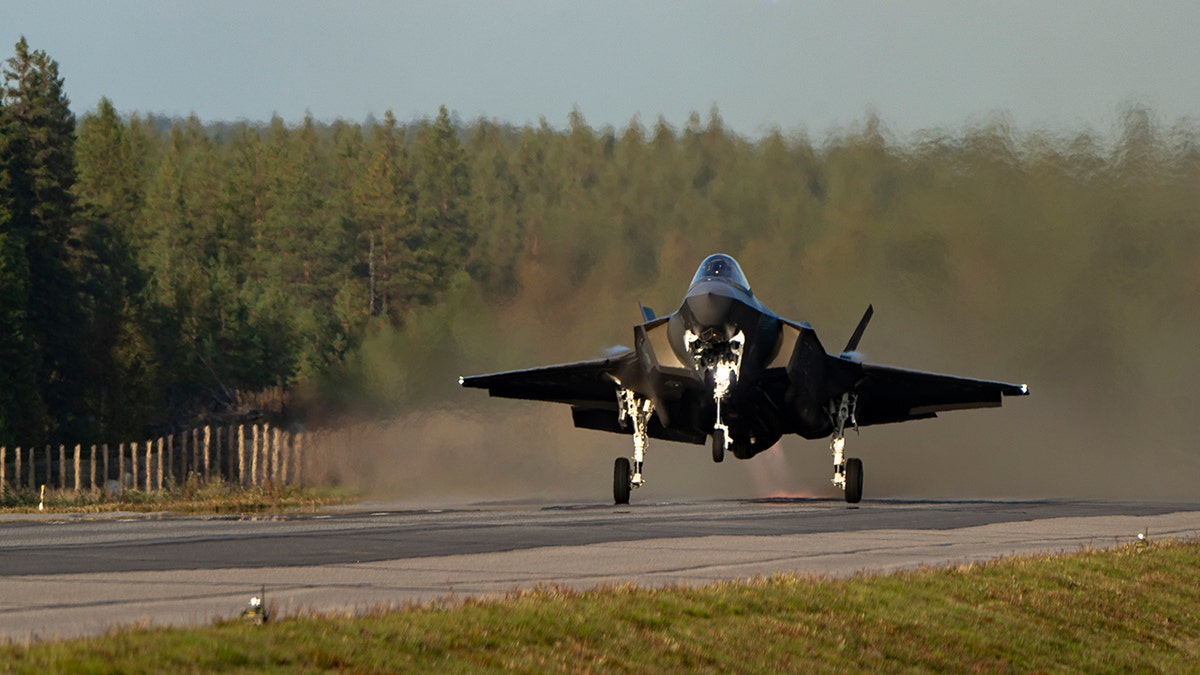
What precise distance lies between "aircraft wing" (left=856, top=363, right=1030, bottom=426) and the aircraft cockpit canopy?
3582 mm

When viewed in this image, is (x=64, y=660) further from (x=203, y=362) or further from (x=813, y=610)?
(x=203, y=362)

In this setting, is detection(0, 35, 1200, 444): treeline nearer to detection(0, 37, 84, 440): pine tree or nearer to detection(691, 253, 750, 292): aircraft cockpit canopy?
detection(0, 37, 84, 440): pine tree

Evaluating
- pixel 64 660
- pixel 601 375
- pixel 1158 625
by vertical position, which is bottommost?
pixel 1158 625

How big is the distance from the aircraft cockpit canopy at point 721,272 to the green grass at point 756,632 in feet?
38.5

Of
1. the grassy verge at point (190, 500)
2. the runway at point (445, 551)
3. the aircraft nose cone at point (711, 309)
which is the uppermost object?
the aircraft nose cone at point (711, 309)

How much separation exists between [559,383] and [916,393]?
7.21 metres

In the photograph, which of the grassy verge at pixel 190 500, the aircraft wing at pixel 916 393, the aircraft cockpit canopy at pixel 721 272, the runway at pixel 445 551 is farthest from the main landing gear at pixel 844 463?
the grassy verge at pixel 190 500

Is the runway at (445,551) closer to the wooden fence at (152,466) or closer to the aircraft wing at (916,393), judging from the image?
the aircraft wing at (916,393)

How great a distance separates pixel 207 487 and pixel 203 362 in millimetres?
34250

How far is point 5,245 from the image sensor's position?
5856 centimetres

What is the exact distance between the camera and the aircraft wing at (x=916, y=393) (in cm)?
3019

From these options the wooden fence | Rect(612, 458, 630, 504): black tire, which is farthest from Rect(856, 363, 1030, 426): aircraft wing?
the wooden fence

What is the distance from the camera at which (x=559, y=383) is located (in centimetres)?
3194

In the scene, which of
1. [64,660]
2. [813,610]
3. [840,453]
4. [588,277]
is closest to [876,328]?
[588,277]
